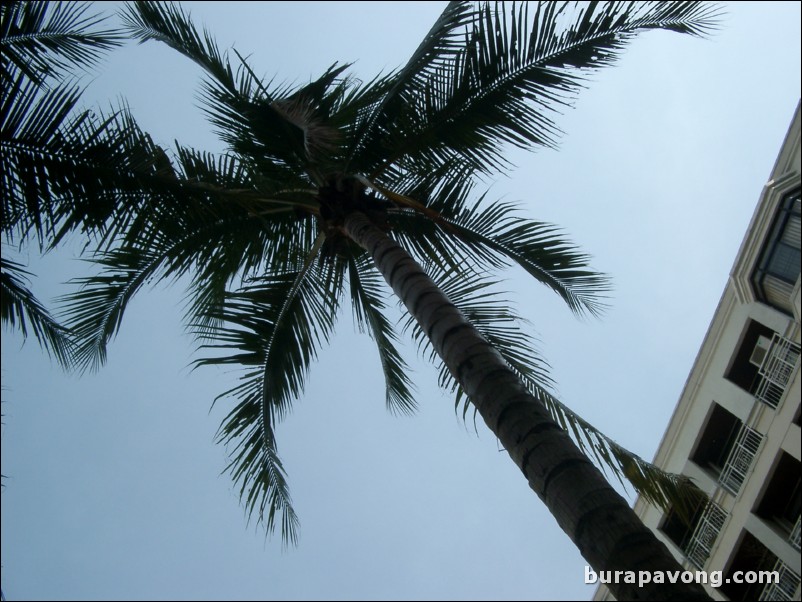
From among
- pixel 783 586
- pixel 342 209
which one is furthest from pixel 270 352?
pixel 783 586

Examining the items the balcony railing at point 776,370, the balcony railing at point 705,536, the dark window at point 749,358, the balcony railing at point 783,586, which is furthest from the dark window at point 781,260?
the balcony railing at point 783,586

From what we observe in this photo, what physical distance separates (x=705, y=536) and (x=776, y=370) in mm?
4405

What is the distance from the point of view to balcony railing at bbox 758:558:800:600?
1467cm

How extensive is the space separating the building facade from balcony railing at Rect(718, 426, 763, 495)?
0.02 m

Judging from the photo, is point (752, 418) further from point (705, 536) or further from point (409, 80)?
point (409, 80)

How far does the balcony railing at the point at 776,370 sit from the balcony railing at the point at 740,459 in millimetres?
904

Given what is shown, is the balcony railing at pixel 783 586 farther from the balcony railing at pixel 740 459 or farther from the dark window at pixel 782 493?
the balcony railing at pixel 740 459

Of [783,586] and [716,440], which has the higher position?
[716,440]

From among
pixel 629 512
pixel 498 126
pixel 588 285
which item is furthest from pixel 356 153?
pixel 629 512

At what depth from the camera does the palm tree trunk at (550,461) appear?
12.2ft

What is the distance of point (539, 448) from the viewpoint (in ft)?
15.4

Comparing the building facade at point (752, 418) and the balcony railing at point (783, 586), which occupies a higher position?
the building facade at point (752, 418)

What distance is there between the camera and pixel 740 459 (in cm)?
1706

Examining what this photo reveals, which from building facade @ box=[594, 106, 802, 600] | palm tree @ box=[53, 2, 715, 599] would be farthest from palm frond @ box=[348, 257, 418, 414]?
building facade @ box=[594, 106, 802, 600]
